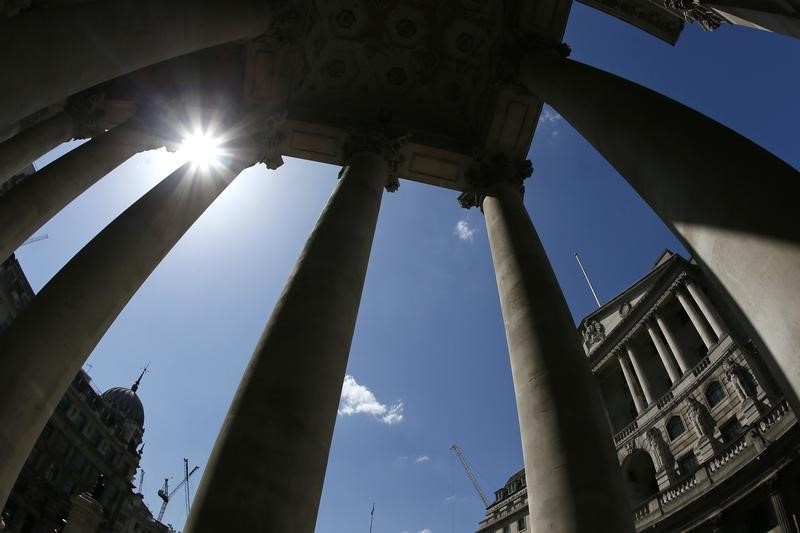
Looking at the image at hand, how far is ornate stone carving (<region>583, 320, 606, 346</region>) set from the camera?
64688 mm

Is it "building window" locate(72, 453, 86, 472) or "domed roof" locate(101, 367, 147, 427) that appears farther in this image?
"domed roof" locate(101, 367, 147, 427)

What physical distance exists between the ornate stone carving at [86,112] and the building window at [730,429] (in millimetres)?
49608

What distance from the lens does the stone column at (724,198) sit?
5.01 m

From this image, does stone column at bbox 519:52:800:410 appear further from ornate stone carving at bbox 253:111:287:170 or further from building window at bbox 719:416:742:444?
building window at bbox 719:416:742:444

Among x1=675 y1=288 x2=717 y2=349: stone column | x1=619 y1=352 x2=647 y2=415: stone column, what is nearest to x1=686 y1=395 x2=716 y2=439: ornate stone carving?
x1=675 y1=288 x2=717 y2=349: stone column

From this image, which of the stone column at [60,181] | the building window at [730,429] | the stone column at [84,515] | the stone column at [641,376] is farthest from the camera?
the stone column at [641,376]

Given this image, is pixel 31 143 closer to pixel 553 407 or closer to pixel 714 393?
pixel 553 407

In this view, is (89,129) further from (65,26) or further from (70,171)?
(65,26)

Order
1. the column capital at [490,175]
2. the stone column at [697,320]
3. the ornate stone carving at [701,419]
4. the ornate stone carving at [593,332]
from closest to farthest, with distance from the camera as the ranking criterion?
the column capital at [490,175] → the ornate stone carving at [701,419] → the stone column at [697,320] → the ornate stone carving at [593,332]

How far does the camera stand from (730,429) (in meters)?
41.4

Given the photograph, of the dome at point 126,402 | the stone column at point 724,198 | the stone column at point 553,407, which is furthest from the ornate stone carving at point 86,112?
the dome at point 126,402

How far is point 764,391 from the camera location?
39.1 m

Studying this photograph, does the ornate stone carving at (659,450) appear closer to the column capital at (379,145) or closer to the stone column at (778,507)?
the stone column at (778,507)

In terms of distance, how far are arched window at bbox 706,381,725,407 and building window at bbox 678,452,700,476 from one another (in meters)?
5.04
